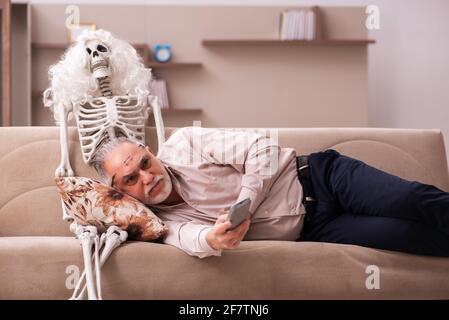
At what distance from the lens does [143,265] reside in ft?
6.56

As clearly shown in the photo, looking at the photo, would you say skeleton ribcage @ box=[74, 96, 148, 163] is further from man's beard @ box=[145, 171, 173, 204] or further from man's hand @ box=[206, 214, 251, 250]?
man's hand @ box=[206, 214, 251, 250]

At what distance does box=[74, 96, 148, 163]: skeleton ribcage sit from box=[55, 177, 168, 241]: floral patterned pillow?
430 mm

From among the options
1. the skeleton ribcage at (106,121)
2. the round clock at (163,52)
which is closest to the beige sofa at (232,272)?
the skeleton ribcage at (106,121)

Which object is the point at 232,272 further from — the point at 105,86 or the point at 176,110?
the point at 176,110

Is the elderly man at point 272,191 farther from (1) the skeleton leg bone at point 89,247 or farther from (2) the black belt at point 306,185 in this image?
(1) the skeleton leg bone at point 89,247

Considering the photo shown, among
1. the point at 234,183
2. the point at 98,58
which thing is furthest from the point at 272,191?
the point at 98,58

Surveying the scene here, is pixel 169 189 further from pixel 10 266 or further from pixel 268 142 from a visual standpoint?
pixel 10 266

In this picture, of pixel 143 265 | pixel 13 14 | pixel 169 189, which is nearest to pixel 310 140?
pixel 169 189

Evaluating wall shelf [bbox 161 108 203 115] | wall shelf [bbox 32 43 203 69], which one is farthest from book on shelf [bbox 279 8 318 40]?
wall shelf [bbox 161 108 203 115]

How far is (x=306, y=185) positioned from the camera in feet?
7.75

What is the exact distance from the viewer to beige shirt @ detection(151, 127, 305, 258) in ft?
7.34

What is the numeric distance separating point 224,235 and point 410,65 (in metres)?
4.79

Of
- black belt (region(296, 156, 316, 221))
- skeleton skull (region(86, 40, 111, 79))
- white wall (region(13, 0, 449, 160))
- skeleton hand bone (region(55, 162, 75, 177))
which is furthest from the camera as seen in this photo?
white wall (region(13, 0, 449, 160))

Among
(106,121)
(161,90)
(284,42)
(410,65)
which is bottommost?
(106,121)
